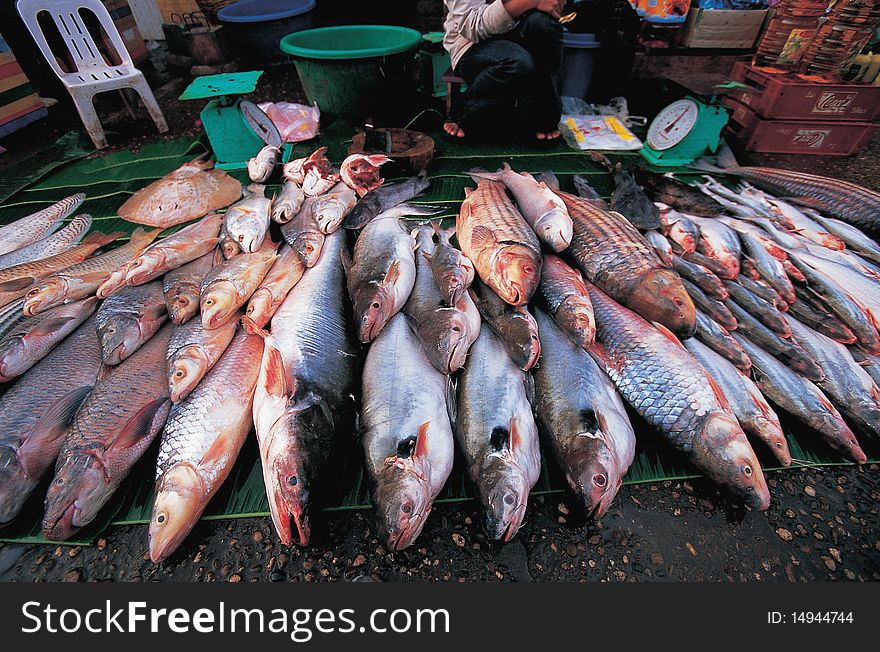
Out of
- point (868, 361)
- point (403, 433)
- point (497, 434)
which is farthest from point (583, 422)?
Answer: point (868, 361)

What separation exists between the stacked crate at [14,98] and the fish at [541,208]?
24.8 ft

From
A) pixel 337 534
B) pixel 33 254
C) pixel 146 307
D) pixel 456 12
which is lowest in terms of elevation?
pixel 337 534

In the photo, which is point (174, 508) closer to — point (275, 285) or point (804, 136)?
point (275, 285)

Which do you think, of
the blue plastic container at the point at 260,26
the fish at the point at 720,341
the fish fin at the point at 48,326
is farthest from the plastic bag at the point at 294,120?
the fish at the point at 720,341

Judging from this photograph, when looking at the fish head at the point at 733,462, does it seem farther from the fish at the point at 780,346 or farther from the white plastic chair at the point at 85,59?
the white plastic chair at the point at 85,59

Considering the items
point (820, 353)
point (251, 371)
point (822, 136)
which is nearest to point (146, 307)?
point (251, 371)

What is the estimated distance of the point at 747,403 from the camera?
96.6 inches

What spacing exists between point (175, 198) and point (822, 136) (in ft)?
25.8

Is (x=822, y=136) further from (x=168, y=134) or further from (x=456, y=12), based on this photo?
(x=168, y=134)

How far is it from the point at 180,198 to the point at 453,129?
3622 millimetres

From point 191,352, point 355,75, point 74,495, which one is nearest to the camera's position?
point 74,495

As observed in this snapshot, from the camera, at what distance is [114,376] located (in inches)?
100

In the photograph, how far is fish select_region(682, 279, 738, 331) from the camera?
9.53 ft

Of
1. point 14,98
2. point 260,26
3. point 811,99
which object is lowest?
point 14,98
